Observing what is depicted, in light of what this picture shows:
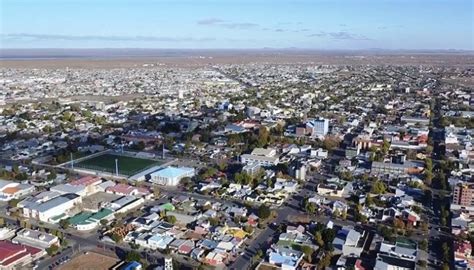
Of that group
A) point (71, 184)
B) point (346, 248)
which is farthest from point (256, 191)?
point (71, 184)

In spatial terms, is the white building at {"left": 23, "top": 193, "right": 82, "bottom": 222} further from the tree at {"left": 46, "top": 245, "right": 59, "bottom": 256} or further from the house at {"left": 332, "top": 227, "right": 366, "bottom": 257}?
→ the house at {"left": 332, "top": 227, "right": 366, "bottom": 257}

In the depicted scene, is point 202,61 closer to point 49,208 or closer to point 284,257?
point 49,208

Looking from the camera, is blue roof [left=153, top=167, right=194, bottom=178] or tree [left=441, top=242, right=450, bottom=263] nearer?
tree [left=441, top=242, right=450, bottom=263]

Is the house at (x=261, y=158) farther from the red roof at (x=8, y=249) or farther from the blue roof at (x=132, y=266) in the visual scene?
the red roof at (x=8, y=249)

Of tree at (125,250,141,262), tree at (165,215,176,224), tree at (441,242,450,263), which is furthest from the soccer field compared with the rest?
tree at (441,242,450,263)

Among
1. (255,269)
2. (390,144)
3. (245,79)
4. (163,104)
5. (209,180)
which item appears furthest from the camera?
(245,79)

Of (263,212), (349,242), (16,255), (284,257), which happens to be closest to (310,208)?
(263,212)

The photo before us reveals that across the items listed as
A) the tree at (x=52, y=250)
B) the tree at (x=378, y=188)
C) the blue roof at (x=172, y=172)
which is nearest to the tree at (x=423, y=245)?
the tree at (x=378, y=188)

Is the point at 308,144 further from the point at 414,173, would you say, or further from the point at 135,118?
the point at 135,118
